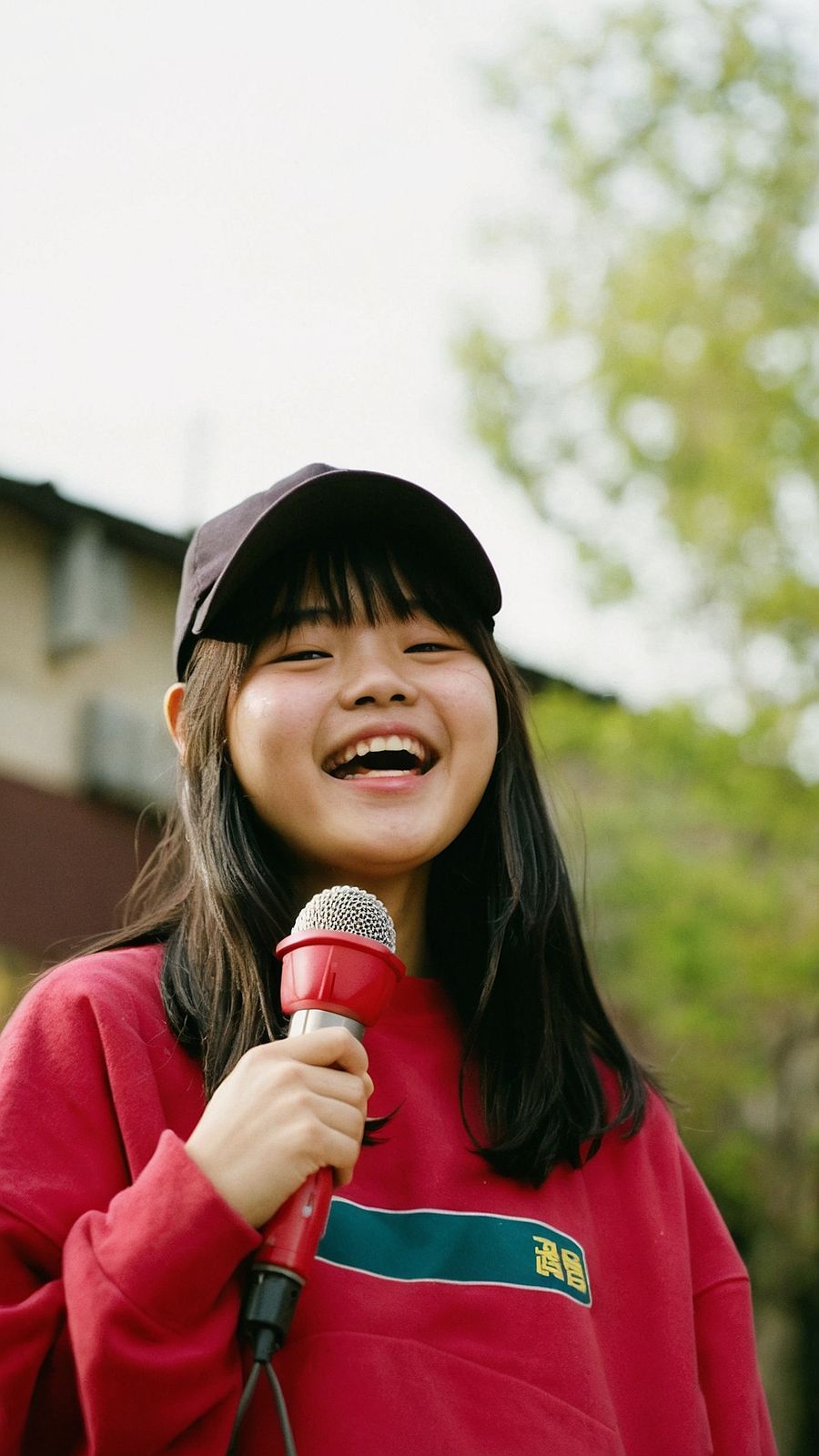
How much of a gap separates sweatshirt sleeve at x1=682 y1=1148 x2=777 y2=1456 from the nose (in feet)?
2.65

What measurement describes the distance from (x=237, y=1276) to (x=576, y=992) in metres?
0.85

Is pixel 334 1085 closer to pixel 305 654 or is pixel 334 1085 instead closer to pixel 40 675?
pixel 305 654

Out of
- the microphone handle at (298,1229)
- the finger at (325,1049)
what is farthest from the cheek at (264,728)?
the microphone handle at (298,1229)

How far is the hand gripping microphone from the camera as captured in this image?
1.53 m

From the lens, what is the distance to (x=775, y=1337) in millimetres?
9445

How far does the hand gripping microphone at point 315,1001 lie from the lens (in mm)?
1527

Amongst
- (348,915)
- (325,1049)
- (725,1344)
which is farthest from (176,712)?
(725,1344)

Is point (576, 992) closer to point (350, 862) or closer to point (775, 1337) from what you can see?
point (350, 862)

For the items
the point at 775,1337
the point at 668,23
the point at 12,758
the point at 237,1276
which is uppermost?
the point at 668,23

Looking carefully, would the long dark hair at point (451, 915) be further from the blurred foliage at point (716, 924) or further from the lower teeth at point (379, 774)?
the blurred foliage at point (716, 924)

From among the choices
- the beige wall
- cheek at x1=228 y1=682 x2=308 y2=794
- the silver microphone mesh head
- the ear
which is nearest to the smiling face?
cheek at x1=228 y1=682 x2=308 y2=794

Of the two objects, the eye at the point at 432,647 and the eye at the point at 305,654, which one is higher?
the eye at the point at 432,647

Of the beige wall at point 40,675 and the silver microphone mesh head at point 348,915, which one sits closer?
the silver microphone mesh head at point 348,915

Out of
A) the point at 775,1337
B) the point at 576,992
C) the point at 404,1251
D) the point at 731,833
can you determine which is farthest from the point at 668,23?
the point at 404,1251
